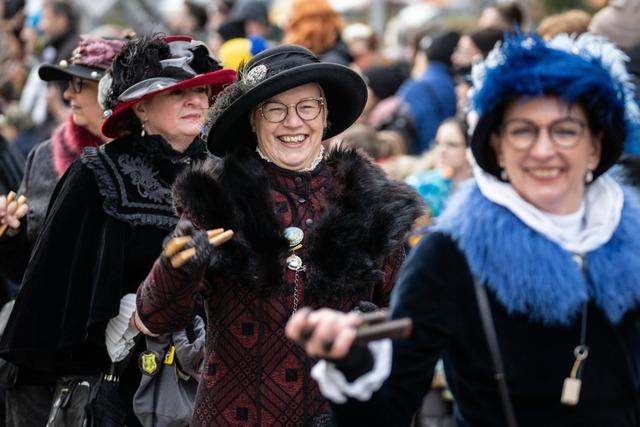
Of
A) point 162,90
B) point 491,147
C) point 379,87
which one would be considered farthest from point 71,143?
point 379,87

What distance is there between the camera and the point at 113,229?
5219 millimetres

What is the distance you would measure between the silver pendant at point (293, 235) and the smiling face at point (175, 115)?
107cm

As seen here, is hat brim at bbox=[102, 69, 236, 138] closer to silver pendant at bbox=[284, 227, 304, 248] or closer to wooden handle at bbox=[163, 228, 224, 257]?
silver pendant at bbox=[284, 227, 304, 248]

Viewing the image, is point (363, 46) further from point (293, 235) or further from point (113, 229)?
point (293, 235)

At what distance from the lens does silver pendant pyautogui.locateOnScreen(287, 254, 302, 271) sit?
15.0ft

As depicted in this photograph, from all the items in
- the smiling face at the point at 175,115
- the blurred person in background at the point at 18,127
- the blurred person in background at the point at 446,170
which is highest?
the smiling face at the point at 175,115

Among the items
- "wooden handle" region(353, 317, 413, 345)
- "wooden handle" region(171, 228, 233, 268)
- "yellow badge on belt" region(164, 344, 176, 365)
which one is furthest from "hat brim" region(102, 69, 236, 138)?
"wooden handle" region(353, 317, 413, 345)

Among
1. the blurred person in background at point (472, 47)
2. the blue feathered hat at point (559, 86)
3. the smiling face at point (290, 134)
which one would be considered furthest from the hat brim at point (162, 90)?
the blurred person in background at point (472, 47)

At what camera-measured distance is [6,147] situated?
735 centimetres

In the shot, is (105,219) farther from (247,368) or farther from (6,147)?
(6,147)

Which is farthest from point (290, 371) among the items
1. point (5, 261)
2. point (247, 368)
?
point (5, 261)

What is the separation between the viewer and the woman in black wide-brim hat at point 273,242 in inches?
177

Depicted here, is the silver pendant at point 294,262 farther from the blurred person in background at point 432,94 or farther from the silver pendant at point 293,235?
the blurred person in background at point 432,94

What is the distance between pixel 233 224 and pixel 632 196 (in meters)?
1.41
